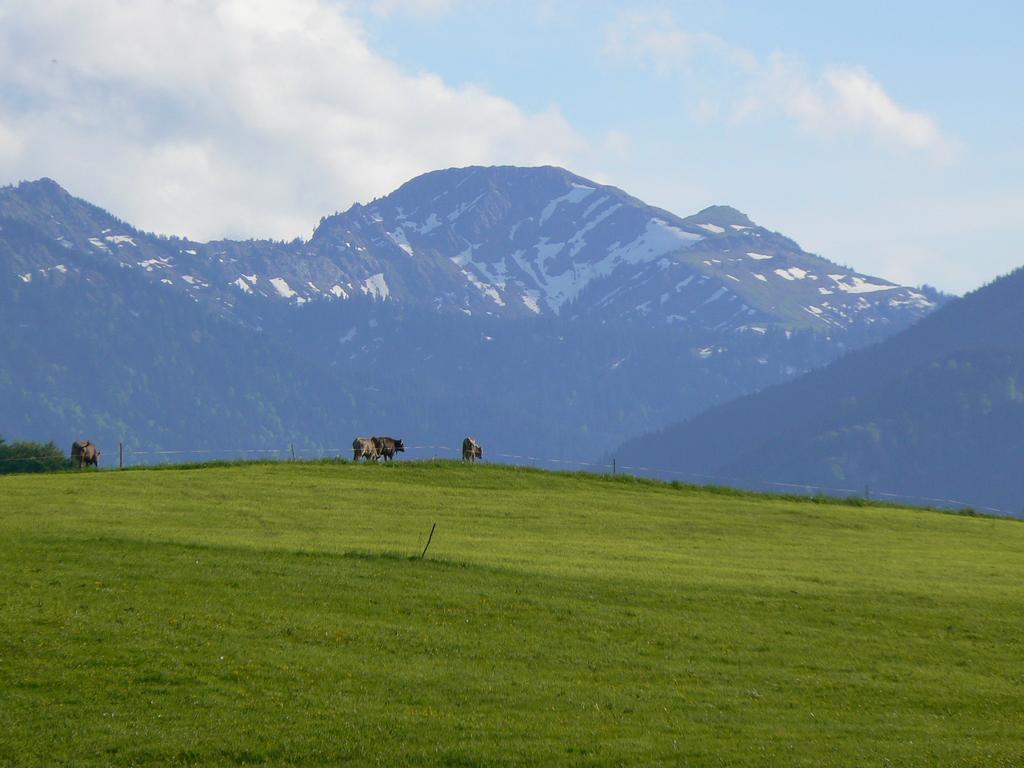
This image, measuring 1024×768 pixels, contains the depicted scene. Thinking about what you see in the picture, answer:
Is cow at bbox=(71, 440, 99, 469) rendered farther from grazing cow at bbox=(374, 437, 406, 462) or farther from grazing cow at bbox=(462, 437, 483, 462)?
grazing cow at bbox=(462, 437, 483, 462)

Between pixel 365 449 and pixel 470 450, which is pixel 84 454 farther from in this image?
pixel 470 450

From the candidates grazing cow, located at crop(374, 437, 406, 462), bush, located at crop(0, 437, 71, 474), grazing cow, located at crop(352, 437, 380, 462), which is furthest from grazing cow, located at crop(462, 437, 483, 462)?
bush, located at crop(0, 437, 71, 474)

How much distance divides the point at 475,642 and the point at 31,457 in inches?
2802

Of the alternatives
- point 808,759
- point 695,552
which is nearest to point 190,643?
point 808,759

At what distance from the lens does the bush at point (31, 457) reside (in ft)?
310

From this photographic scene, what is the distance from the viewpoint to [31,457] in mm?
98062

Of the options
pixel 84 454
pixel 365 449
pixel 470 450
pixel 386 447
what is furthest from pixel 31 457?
pixel 470 450

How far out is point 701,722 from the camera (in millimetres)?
29578

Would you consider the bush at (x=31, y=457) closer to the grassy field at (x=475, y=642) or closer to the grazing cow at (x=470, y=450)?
the grazing cow at (x=470, y=450)

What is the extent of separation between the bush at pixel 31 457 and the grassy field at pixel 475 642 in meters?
37.7

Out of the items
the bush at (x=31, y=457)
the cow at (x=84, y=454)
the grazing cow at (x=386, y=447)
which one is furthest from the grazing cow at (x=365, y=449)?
the bush at (x=31, y=457)

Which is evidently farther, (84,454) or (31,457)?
(31,457)

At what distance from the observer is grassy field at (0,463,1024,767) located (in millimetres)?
27875

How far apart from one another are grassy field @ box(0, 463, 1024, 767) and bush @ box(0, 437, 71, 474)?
3769 cm
